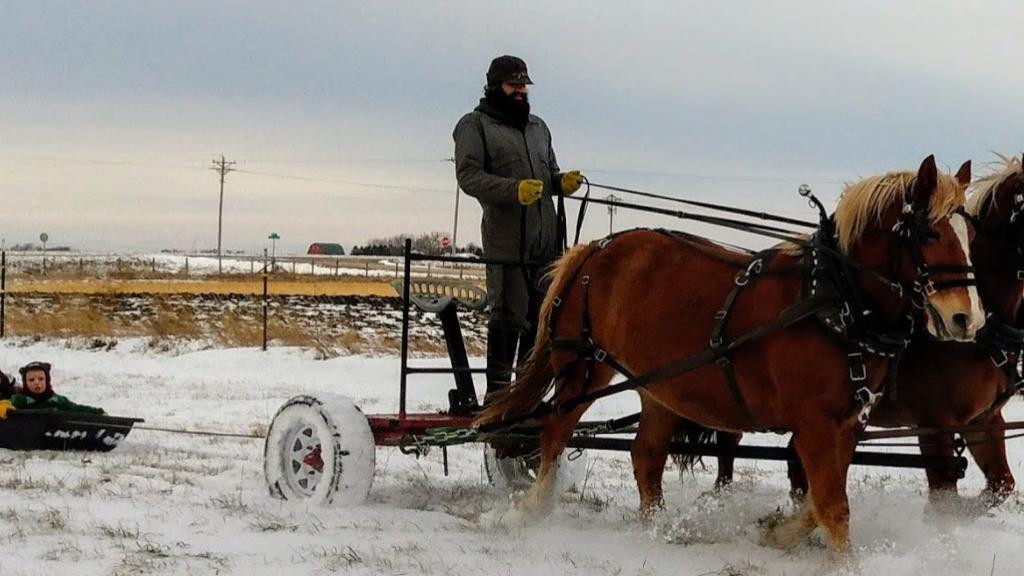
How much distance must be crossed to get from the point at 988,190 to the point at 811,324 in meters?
1.39

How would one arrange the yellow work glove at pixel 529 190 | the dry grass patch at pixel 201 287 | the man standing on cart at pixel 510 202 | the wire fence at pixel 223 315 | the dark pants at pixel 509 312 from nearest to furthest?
the yellow work glove at pixel 529 190 → the man standing on cart at pixel 510 202 → the dark pants at pixel 509 312 → the wire fence at pixel 223 315 → the dry grass patch at pixel 201 287

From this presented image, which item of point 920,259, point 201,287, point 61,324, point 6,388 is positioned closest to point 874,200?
point 920,259

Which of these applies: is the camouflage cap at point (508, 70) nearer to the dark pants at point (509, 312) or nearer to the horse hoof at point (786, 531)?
the dark pants at point (509, 312)

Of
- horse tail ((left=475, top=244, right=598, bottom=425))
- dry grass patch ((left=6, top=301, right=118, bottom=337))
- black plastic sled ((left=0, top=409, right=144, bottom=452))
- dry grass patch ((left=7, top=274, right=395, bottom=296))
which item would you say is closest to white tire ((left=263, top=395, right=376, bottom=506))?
horse tail ((left=475, top=244, right=598, bottom=425))

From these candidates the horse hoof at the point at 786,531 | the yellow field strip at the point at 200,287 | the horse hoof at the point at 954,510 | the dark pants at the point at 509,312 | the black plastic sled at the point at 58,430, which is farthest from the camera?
the yellow field strip at the point at 200,287

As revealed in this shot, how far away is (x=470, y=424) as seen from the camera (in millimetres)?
6293

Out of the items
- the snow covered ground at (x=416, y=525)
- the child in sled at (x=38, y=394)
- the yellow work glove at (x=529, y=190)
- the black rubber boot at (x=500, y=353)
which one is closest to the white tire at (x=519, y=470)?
the snow covered ground at (x=416, y=525)

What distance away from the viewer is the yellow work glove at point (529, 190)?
229 inches

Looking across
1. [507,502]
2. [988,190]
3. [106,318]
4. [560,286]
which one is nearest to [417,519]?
[507,502]

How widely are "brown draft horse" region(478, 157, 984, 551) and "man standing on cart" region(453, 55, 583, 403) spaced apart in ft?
1.43

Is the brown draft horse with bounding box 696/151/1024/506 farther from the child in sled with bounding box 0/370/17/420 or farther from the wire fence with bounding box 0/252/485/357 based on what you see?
the child in sled with bounding box 0/370/17/420

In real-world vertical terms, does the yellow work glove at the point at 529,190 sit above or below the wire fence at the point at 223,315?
above

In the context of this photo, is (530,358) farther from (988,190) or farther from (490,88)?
(988,190)

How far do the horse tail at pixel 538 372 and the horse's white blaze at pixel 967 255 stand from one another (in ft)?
7.31
